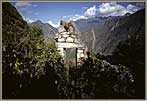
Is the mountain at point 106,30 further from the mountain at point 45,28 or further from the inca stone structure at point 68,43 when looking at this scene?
the mountain at point 45,28

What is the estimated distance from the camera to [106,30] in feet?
11.6

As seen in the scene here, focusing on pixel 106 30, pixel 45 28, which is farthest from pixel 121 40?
pixel 45 28

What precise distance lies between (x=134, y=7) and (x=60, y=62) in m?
0.97

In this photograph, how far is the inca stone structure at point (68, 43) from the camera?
11.4ft

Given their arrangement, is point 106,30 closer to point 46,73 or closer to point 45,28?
point 45,28

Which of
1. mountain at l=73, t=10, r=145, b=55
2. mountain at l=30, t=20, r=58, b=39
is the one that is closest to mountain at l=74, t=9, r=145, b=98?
mountain at l=73, t=10, r=145, b=55

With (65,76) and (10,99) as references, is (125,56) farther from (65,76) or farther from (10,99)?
(10,99)

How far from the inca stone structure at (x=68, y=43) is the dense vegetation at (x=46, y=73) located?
68 mm

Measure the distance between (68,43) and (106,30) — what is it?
0.44 m

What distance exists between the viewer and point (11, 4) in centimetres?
340

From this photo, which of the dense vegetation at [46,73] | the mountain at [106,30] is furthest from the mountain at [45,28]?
the mountain at [106,30]

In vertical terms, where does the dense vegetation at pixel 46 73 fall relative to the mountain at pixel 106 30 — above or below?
below

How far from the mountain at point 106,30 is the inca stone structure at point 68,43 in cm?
8

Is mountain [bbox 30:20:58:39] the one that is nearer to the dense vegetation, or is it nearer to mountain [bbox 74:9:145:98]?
the dense vegetation
